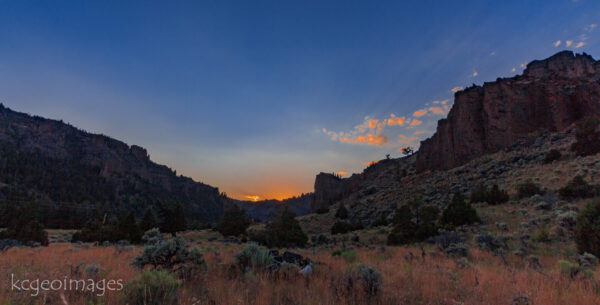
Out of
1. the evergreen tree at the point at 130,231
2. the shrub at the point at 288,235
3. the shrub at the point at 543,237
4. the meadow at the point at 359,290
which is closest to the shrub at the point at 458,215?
the shrub at the point at 543,237

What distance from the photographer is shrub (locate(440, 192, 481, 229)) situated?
647 inches

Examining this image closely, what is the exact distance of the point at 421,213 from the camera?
17.6m

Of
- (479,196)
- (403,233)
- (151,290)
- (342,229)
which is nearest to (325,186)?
(342,229)

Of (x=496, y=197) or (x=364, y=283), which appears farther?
(x=496, y=197)

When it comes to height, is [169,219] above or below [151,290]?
below

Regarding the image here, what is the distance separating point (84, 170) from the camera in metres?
121

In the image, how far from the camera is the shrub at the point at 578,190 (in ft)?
52.1

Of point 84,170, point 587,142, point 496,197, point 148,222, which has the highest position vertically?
point 84,170

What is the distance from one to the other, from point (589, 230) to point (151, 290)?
505 inches

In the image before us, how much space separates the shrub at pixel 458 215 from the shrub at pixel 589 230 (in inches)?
297

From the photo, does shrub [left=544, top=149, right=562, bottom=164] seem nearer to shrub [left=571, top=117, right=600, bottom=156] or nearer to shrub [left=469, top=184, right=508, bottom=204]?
shrub [left=571, top=117, right=600, bottom=156]

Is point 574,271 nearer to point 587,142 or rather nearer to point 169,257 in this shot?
point 169,257

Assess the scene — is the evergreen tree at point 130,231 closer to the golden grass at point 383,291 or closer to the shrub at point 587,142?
the golden grass at point 383,291

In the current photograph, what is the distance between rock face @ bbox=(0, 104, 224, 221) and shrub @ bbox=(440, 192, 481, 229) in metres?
75.8
